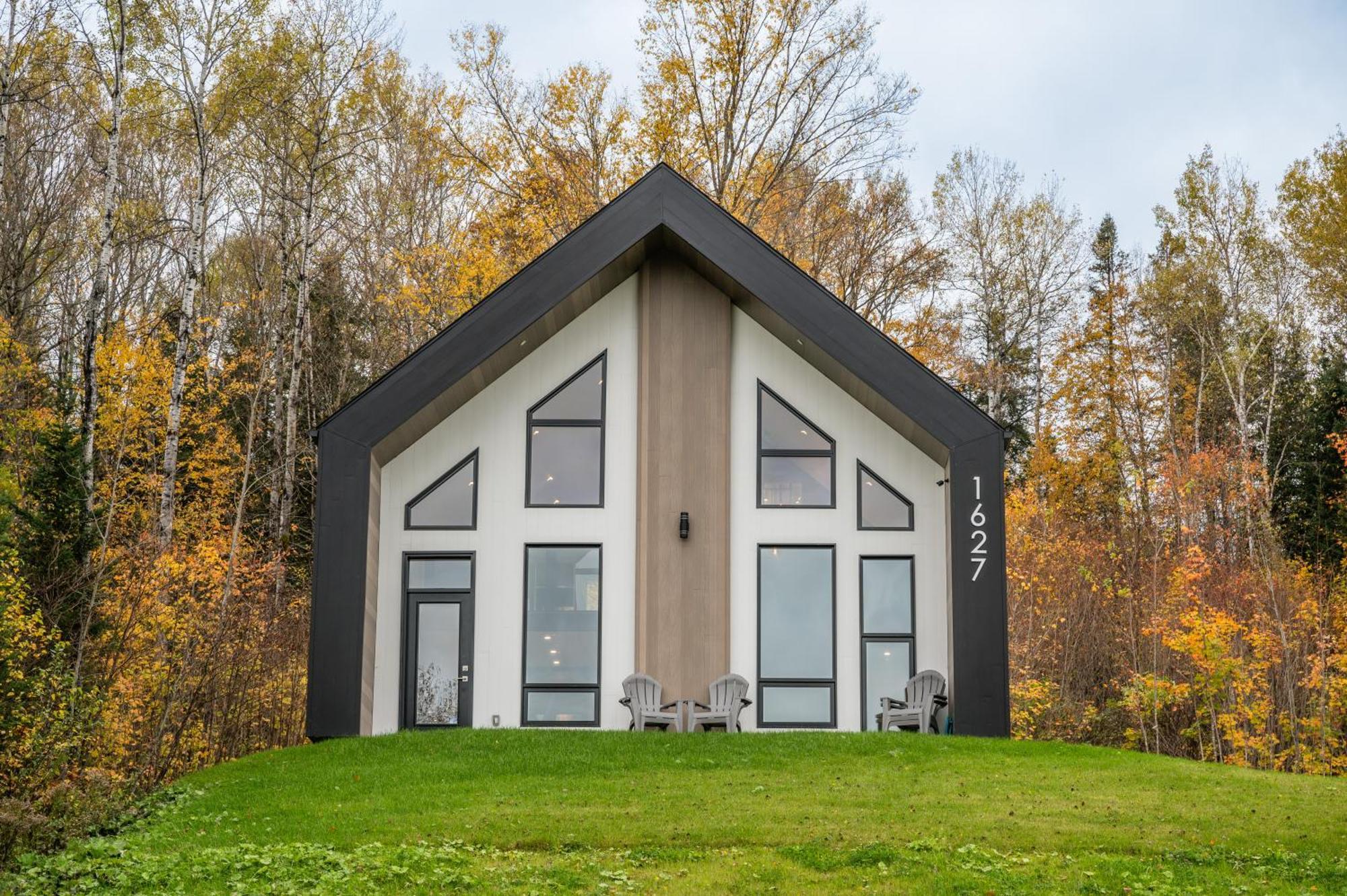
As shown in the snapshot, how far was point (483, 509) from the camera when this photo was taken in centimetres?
1316

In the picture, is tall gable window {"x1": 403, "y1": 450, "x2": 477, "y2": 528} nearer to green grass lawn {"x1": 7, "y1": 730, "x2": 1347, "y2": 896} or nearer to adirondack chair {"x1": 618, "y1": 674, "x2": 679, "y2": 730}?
adirondack chair {"x1": 618, "y1": 674, "x2": 679, "y2": 730}

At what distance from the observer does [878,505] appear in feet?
43.6

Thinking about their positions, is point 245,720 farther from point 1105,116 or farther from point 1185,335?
point 1105,116

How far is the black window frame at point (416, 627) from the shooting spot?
41.4 feet

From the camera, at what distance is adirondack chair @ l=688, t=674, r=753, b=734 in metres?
12.6

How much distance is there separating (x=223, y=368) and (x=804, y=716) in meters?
13.2

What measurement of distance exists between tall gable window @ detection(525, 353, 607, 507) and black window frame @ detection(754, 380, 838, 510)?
5.61 ft

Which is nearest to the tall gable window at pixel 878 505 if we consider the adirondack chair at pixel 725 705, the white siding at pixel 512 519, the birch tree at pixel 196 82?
the adirondack chair at pixel 725 705

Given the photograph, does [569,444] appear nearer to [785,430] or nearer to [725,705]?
[785,430]

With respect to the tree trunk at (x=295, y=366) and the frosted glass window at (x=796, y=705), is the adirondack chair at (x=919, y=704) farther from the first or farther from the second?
the tree trunk at (x=295, y=366)

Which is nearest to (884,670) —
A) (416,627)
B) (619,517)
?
(619,517)

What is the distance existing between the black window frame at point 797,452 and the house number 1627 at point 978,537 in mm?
1597

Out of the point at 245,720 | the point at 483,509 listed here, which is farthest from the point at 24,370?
the point at 483,509

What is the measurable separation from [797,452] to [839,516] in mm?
822
